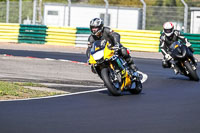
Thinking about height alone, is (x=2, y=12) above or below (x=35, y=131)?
above

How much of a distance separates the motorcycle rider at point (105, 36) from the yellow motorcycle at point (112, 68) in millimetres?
117

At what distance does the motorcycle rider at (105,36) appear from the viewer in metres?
11.7

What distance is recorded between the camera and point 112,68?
11.5 meters

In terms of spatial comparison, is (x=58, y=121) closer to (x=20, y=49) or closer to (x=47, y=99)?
(x=47, y=99)

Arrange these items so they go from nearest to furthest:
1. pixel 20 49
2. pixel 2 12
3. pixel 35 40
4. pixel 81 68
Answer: pixel 81 68 < pixel 20 49 < pixel 35 40 < pixel 2 12

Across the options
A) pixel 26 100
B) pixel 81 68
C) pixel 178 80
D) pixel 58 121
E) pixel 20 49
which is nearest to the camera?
pixel 58 121

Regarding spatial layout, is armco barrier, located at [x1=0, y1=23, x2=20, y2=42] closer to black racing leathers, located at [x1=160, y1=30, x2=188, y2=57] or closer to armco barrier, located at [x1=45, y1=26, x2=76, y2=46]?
armco barrier, located at [x1=45, y1=26, x2=76, y2=46]

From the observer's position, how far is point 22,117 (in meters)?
8.42

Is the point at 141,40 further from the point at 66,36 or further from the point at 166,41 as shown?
the point at 166,41

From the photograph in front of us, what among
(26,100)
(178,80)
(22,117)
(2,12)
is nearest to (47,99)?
(26,100)

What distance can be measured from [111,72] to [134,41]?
15230 millimetres

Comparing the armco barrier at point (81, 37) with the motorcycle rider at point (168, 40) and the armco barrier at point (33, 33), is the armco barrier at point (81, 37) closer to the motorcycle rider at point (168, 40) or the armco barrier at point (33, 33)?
the armco barrier at point (33, 33)

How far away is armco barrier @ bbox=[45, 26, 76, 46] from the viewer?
27958mm

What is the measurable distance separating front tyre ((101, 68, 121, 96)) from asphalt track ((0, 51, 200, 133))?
15 centimetres
